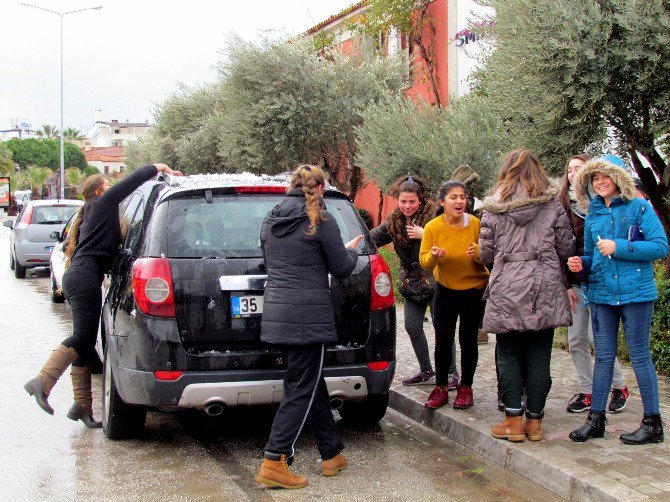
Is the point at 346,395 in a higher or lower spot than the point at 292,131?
lower

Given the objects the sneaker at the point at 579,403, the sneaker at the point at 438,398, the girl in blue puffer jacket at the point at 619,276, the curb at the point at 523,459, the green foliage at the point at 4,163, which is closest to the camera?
the curb at the point at 523,459

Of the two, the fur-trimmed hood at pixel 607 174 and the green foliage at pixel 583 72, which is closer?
the fur-trimmed hood at pixel 607 174

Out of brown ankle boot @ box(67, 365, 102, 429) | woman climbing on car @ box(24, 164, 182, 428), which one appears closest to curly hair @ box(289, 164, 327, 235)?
woman climbing on car @ box(24, 164, 182, 428)

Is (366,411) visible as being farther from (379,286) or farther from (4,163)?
(4,163)

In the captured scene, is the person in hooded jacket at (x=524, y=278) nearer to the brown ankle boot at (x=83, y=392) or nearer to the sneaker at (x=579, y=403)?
the sneaker at (x=579, y=403)

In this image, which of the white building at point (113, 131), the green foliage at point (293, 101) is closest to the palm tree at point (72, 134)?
the white building at point (113, 131)

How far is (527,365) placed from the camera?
531 cm

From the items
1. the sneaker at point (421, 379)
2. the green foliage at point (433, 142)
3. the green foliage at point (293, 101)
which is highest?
the green foliage at point (293, 101)

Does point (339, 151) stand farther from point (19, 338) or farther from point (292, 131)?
point (19, 338)

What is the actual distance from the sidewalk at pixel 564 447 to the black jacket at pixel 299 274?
4.69 ft

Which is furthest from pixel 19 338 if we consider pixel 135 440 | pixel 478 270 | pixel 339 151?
pixel 339 151

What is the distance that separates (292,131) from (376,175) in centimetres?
621

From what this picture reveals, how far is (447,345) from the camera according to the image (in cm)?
608

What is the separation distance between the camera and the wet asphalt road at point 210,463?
4.77m
